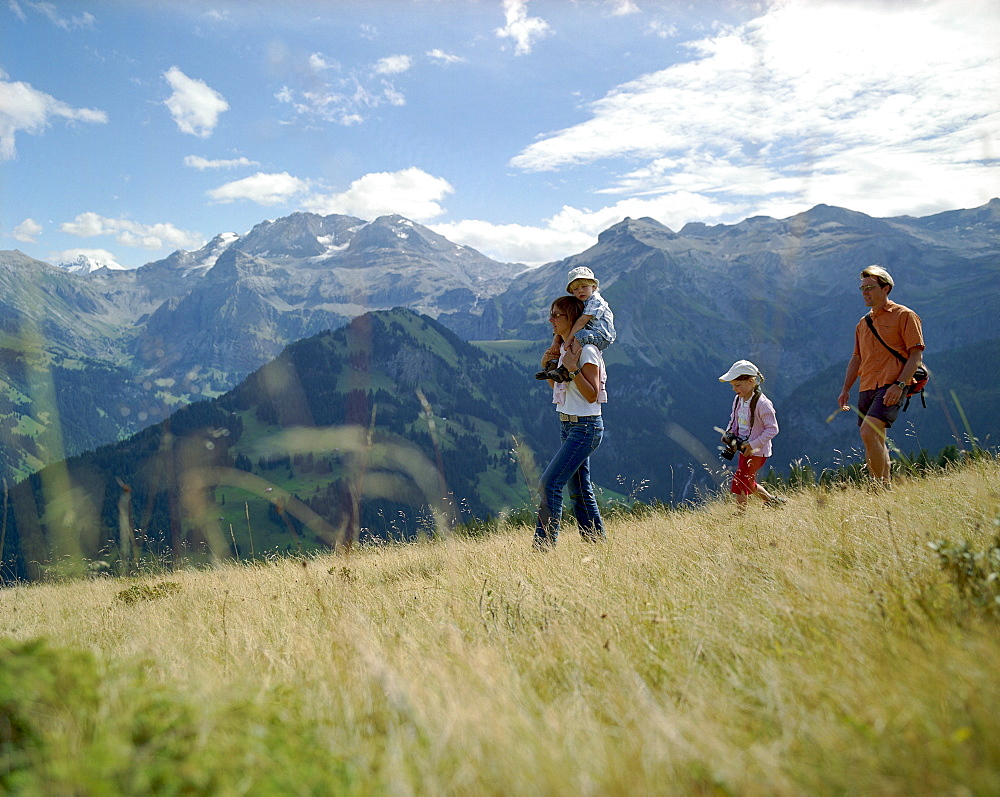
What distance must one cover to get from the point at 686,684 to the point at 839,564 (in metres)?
2.33

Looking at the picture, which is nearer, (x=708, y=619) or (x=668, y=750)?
(x=668, y=750)

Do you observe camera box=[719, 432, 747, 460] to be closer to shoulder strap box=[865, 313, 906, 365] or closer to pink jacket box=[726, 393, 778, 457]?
pink jacket box=[726, 393, 778, 457]

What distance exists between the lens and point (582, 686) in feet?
8.94

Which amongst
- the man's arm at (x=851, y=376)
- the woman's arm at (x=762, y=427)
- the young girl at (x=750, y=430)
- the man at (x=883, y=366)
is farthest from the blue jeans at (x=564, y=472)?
the man's arm at (x=851, y=376)

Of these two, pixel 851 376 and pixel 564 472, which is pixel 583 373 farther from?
pixel 851 376

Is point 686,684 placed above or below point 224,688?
below

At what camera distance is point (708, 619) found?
3334 mm

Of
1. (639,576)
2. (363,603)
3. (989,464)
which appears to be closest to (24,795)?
(363,603)

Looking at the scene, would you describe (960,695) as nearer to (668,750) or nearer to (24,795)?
(668,750)

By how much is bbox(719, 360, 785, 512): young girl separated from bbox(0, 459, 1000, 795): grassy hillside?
316 centimetres

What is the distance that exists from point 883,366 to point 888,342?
13.5 inches

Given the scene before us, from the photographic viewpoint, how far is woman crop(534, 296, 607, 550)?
265 inches

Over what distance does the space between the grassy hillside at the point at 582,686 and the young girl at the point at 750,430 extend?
10.4ft

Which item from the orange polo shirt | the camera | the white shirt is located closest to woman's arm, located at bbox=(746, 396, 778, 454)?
the camera
